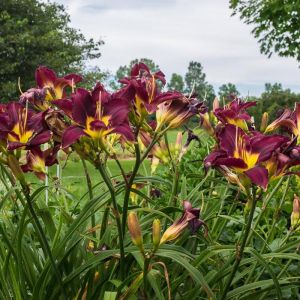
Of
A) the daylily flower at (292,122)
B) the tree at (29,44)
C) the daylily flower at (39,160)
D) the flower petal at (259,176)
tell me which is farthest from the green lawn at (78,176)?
the tree at (29,44)

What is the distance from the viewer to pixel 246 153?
130 cm

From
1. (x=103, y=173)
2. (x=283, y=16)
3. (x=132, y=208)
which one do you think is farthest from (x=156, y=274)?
(x=283, y=16)

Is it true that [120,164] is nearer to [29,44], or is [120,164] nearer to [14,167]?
[14,167]

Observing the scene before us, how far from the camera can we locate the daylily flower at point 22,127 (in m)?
1.32

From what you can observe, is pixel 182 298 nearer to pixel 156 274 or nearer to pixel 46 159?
pixel 156 274

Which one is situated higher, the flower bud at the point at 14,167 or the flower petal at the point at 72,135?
the flower petal at the point at 72,135

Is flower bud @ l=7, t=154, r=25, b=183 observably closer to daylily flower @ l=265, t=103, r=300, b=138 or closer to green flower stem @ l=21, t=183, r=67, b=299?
green flower stem @ l=21, t=183, r=67, b=299

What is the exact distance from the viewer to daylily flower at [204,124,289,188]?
1.25 meters

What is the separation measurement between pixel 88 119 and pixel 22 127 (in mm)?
177

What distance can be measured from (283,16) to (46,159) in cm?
1715

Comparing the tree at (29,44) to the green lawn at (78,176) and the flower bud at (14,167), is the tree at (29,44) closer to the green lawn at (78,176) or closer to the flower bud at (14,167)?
the green lawn at (78,176)

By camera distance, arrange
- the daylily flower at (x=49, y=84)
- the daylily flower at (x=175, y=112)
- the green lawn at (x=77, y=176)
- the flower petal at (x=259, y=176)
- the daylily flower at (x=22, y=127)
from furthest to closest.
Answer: the green lawn at (x=77, y=176), the daylily flower at (x=49, y=84), the daylily flower at (x=175, y=112), the daylily flower at (x=22, y=127), the flower petal at (x=259, y=176)

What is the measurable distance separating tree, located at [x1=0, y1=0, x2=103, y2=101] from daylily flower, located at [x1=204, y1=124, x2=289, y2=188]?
19250 millimetres

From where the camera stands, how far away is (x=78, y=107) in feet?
4.18
